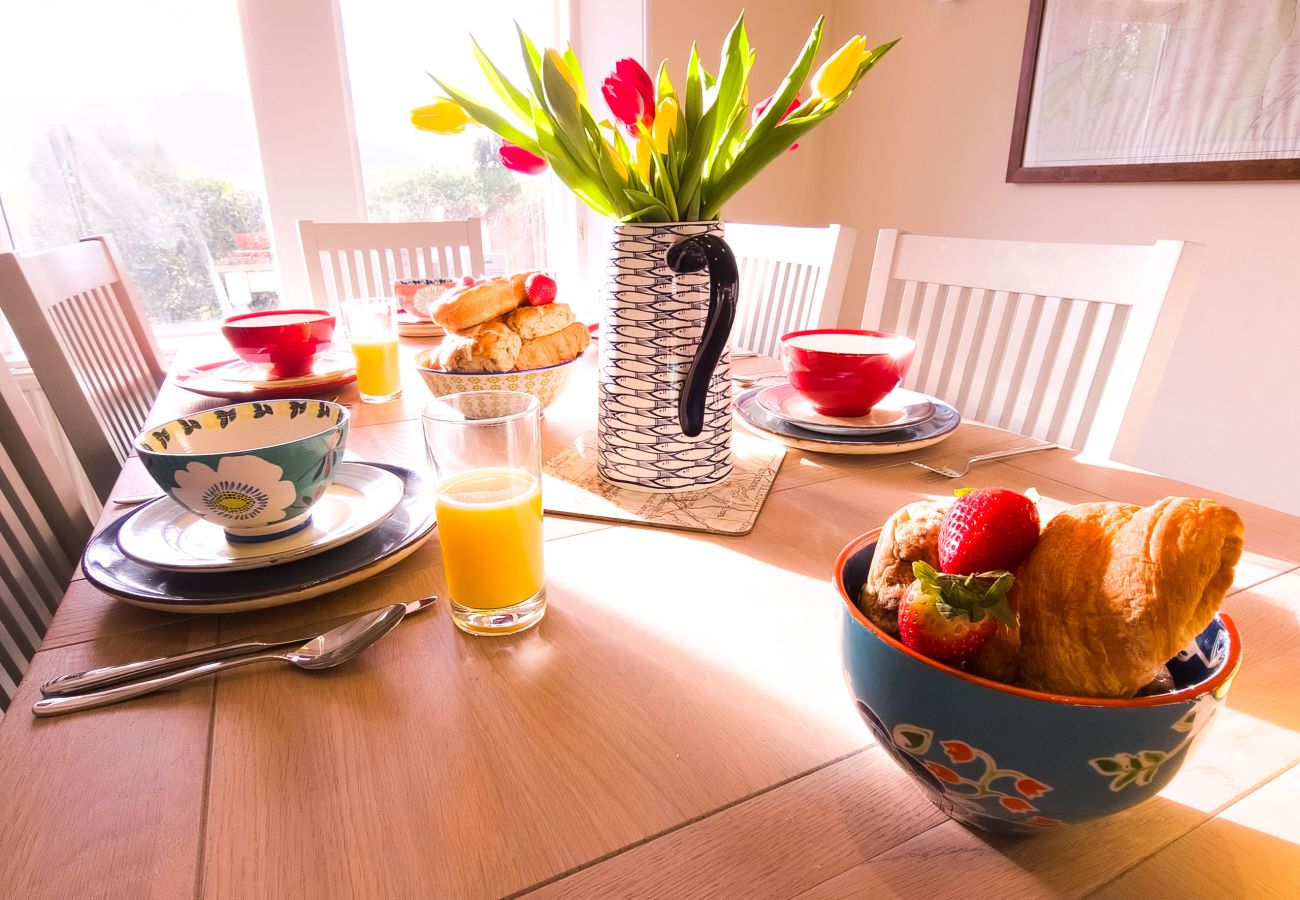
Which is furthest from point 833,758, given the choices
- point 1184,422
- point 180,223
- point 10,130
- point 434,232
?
point 10,130

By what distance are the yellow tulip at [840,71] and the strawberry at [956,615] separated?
0.48m

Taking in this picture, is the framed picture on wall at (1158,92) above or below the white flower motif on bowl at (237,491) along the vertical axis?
above

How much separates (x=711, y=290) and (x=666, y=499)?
0.21 meters

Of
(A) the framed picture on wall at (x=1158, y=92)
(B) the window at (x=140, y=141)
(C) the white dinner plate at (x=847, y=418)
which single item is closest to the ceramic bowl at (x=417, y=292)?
(C) the white dinner plate at (x=847, y=418)

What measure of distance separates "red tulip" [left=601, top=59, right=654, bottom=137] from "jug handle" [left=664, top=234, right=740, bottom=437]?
11cm

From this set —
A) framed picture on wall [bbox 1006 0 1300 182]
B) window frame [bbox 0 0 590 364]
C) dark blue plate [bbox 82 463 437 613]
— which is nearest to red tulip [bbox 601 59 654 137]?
dark blue plate [bbox 82 463 437 613]

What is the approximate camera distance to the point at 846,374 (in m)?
Answer: 0.84

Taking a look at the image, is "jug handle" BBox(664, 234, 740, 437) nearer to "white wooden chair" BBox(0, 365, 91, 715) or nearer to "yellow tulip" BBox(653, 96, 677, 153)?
"yellow tulip" BBox(653, 96, 677, 153)

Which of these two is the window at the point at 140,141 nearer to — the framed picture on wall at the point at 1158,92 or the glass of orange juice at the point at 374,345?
the glass of orange juice at the point at 374,345

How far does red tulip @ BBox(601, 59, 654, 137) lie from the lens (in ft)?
1.96

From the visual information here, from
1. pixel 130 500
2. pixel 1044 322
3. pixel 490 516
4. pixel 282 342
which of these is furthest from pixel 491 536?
pixel 1044 322

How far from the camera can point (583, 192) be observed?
0.69 meters

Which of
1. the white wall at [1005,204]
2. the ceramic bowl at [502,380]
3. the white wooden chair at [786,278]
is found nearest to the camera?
the ceramic bowl at [502,380]

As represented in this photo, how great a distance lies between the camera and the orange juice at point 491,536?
492 millimetres
